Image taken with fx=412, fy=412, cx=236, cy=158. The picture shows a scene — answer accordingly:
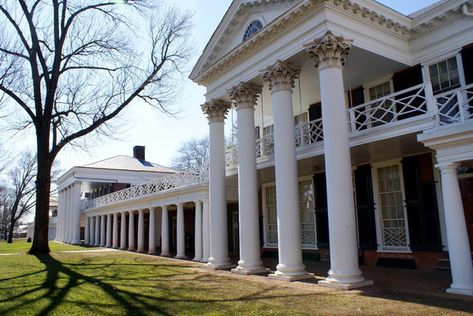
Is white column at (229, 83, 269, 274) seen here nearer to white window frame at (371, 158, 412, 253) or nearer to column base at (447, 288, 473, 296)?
white window frame at (371, 158, 412, 253)

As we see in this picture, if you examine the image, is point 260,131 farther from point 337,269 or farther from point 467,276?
point 467,276

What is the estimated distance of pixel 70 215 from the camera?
146 ft

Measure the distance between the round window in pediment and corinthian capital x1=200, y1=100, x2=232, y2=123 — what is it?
2.97 m

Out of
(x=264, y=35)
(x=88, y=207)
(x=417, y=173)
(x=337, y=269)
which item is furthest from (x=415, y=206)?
(x=88, y=207)

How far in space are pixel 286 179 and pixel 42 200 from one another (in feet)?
51.9

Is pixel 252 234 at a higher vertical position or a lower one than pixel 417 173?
lower

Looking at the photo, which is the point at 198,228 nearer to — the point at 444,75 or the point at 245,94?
the point at 245,94

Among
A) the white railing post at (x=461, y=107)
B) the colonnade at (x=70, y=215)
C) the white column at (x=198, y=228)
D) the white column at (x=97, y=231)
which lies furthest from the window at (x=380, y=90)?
the colonnade at (x=70, y=215)

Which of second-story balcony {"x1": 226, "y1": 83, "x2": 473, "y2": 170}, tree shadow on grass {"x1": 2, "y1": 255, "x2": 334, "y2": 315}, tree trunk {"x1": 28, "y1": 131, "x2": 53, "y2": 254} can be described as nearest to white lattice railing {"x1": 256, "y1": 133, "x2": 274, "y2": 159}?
second-story balcony {"x1": 226, "y1": 83, "x2": 473, "y2": 170}

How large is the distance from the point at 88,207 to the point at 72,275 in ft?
100

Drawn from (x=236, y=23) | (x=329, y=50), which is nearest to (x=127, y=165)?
(x=236, y=23)

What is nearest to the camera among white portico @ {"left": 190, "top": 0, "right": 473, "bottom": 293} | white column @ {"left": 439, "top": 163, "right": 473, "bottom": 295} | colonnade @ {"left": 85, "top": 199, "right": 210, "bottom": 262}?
white column @ {"left": 439, "top": 163, "right": 473, "bottom": 295}

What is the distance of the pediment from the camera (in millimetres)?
13902

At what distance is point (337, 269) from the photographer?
10.6 m
